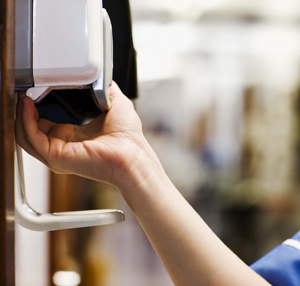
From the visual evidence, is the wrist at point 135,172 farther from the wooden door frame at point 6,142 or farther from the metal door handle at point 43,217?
the wooden door frame at point 6,142

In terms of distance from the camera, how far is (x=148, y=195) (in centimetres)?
43

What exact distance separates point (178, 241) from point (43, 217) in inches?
7.9

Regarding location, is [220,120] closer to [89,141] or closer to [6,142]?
[89,141]

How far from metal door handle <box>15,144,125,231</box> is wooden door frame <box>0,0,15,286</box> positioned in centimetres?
14

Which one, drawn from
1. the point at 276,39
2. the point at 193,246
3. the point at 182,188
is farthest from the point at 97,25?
the point at 276,39

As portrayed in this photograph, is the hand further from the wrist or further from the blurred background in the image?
the blurred background

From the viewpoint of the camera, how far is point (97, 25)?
299mm

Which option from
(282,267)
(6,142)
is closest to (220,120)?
(282,267)

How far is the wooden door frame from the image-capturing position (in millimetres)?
201

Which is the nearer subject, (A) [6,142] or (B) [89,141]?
(A) [6,142]

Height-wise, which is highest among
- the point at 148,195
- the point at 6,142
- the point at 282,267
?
the point at 6,142

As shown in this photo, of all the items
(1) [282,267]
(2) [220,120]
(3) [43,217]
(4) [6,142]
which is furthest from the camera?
(2) [220,120]

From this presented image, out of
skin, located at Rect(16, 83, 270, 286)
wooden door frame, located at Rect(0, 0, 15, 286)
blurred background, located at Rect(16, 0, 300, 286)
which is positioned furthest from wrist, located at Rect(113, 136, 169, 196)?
→ blurred background, located at Rect(16, 0, 300, 286)

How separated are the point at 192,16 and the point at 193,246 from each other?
48.0 inches
